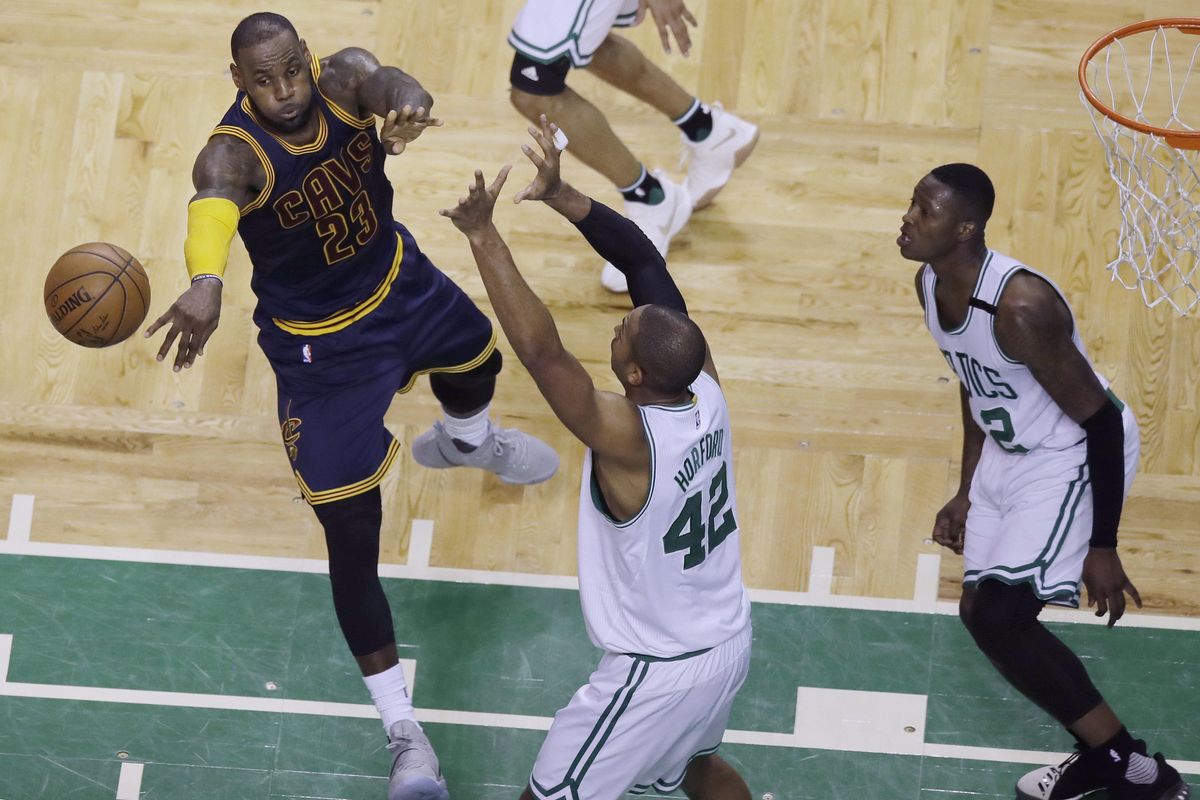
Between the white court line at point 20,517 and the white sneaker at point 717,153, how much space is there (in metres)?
2.81

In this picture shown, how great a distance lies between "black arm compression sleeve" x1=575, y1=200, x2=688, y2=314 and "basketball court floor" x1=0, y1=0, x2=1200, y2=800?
1.43m

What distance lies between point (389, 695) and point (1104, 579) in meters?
2.20

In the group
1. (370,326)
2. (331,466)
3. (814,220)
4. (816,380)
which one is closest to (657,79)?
(814,220)

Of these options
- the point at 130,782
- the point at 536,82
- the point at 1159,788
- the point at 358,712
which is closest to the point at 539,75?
the point at 536,82

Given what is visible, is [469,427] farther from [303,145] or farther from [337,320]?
[303,145]

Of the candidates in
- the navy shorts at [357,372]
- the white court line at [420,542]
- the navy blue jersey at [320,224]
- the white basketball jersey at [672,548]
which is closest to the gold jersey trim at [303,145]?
the navy blue jersey at [320,224]

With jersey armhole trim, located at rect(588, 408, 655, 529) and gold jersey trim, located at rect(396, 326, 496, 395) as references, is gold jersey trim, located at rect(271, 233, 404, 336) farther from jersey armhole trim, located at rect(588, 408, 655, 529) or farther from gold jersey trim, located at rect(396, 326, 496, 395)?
jersey armhole trim, located at rect(588, 408, 655, 529)

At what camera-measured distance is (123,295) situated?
13.6ft

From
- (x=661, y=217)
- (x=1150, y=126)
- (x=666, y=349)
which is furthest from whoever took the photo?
(x=661, y=217)

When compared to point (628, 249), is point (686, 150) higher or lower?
higher

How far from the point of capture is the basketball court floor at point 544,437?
493cm

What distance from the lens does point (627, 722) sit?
3.86 meters

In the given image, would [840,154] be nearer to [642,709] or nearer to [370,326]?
[370,326]

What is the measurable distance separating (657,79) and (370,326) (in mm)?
1879
